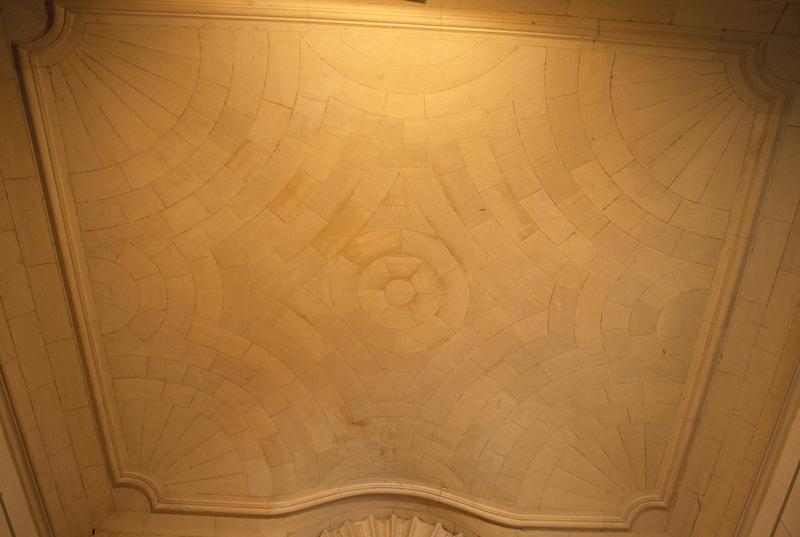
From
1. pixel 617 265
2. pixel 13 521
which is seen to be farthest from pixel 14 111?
pixel 617 265

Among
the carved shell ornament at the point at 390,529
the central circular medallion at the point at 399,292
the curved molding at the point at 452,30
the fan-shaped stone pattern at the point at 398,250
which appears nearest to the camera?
the curved molding at the point at 452,30

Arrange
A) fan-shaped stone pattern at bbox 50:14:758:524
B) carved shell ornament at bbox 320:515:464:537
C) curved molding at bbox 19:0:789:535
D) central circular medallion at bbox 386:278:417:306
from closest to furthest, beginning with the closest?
curved molding at bbox 19:0:789:535
fan-shaped stone pattern at bbox 50:14:758:524
central circular medallion at bbox 386:278:417:306
carved shell ornament at bbox 320:515:464:537

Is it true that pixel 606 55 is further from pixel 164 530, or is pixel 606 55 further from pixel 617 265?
pixel 164 530

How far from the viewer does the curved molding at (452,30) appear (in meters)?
5.76

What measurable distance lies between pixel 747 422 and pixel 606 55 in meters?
4.52

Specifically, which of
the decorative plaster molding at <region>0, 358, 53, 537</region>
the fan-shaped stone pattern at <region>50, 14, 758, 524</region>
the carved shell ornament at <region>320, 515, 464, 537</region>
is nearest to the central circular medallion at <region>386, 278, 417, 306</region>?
the fan-shaped stone pattern at <region>50, 14, 758, 524</region>

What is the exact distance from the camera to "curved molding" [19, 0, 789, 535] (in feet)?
18.9

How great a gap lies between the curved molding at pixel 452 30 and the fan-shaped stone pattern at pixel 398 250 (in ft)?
0.48

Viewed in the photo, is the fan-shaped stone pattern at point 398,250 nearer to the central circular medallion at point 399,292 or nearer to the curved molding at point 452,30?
the central circular medallion at point 399,292

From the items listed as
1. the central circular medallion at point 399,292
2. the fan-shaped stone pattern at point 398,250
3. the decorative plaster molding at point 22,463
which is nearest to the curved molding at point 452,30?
the fan-shaped stone pattern at point 398,250

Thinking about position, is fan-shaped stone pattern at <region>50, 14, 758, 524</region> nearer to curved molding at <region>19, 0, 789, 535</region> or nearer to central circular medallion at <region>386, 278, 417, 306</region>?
central circular medallion at <region>386, 278, 417, 306</region>

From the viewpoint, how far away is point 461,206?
6605mm

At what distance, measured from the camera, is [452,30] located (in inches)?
231

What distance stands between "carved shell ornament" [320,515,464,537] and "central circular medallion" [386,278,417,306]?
9.51ft
